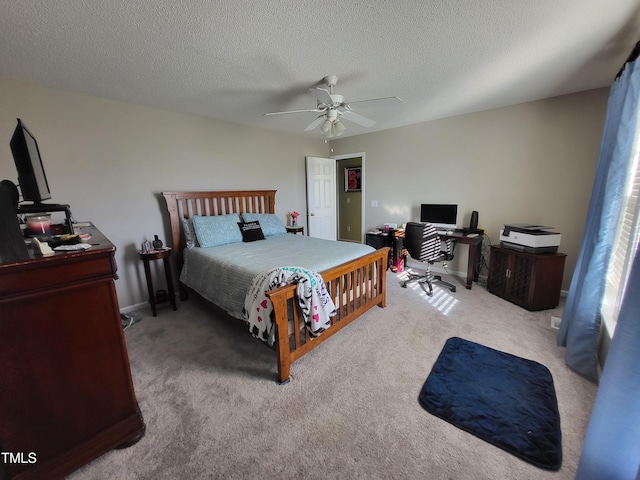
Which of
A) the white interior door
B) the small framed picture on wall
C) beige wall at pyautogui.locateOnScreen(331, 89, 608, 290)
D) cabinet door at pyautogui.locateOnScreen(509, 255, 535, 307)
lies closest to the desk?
beige wall at pyautogui.locateOnScreen(331, 89, 608, 290)

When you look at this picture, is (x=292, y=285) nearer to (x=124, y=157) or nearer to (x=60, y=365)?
(x=60, y=365)

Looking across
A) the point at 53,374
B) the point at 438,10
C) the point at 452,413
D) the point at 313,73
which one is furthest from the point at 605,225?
the point at 53,374

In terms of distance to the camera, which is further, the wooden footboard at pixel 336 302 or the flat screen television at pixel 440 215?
the flat screen television at pixel 440 215

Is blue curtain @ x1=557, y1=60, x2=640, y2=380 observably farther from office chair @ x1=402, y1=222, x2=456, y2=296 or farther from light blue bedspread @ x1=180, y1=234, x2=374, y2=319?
light blue bedspread @ x1=180, y1=234, x2=374, y2=319

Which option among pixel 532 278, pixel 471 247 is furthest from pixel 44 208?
pixel 532 278

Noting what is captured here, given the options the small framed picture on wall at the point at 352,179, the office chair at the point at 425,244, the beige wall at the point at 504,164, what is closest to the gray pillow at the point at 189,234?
the office chair at the point at 425,244

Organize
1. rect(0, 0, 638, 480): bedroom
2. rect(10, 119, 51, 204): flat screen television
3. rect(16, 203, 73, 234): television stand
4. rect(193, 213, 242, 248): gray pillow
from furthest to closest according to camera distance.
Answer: rect(193, 213, 242, 248): gray pillow, rect(0, 0, 638, 480): bedroom, rect(16, 203, 73, 234): television stand, rect(10, 119, 51, 204): flat screen television

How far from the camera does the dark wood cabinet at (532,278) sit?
268 cm

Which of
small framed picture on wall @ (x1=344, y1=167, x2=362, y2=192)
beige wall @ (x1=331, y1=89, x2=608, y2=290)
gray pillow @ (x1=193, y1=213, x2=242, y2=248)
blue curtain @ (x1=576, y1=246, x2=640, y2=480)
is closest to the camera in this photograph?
blue curtain @ (x1=576, y1=246, x2=640, y2=480)

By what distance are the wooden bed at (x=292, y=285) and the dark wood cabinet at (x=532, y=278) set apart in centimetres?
152

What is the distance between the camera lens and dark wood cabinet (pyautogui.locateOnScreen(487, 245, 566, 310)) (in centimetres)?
268

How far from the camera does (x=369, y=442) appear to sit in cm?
139

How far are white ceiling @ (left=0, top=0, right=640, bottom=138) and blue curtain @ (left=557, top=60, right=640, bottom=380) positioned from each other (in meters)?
0.50

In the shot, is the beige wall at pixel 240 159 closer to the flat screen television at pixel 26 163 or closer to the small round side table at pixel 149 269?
the small round side table at pixel 149 269
